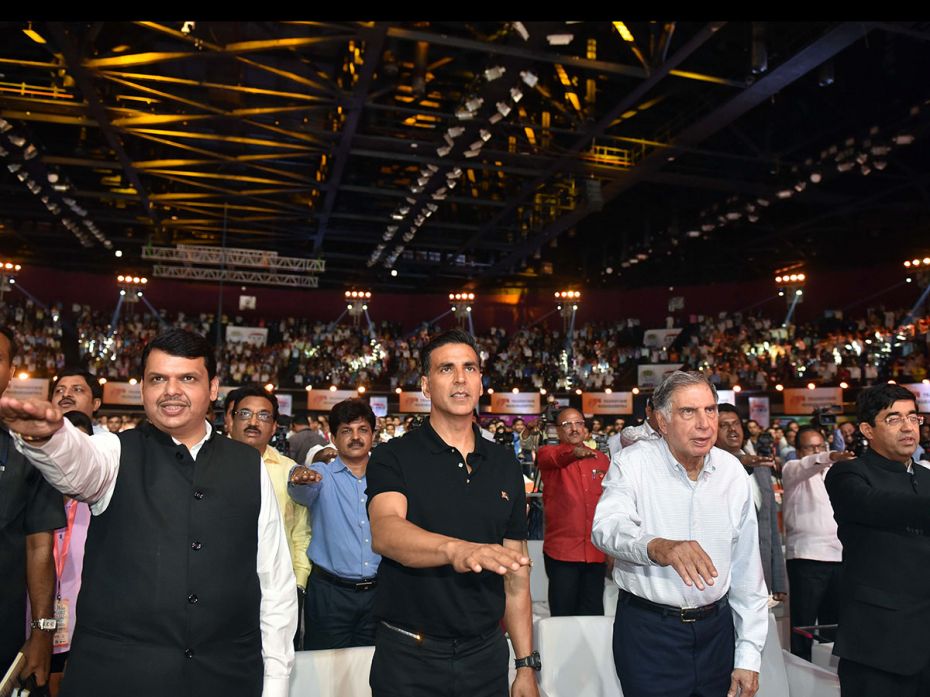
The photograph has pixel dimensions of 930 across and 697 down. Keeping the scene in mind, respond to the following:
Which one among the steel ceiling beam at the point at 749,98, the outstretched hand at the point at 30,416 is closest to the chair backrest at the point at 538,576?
the outstretched hand at the point at 30,416

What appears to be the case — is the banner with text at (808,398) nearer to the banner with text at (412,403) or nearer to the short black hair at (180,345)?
the banner with text at (412,403)

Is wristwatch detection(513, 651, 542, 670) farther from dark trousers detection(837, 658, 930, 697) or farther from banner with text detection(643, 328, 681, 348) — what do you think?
banner with text detection(643, 328, 681, 348)

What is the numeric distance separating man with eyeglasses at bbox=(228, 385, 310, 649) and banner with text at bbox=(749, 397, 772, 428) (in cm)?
1705

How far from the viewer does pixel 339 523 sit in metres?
3.86

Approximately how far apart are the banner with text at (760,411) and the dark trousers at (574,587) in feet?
51.2

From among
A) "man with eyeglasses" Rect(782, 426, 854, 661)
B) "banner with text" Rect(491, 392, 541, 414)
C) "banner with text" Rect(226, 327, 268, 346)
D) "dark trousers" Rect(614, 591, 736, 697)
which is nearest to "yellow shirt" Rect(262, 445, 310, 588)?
"dark trousers" Rect(614, 591, 736, 697)

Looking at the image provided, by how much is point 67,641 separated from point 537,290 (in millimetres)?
24316

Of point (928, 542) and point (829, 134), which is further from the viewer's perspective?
point (829, 134)

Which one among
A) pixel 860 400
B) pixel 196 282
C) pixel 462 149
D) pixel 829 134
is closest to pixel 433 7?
pixel 860 400

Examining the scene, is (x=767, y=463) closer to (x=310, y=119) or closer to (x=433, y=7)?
(x=433, y=7)

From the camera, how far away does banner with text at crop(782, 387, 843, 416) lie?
1786 centimetres

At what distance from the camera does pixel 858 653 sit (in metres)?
2.82

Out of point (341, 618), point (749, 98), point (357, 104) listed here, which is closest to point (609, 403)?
point (749, 98)

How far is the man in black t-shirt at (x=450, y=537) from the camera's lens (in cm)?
221
